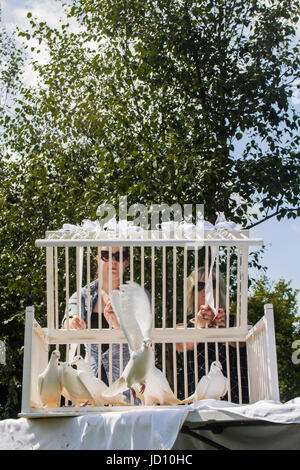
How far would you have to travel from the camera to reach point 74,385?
230cm

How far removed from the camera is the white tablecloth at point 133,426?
2055 millimetres

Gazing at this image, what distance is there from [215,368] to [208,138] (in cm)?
525

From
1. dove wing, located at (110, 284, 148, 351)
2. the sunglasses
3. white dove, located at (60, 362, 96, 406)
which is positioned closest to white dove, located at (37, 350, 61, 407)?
white dove, located at (60, 362, 96, 406)

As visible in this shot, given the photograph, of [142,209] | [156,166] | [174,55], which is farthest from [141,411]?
[174,55]

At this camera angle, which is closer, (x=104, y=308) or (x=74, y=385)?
(x=74, y=385)

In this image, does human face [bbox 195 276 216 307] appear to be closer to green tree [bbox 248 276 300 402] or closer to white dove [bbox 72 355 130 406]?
white dove [bbox 72 355 130 406]

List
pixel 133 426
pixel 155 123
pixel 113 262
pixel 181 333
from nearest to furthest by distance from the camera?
1. pixel 133 426
2. pixel 181 333
3. pixel 113 262
4. pixel 155 123

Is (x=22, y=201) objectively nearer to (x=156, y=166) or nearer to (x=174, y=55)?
(x=156, y=166)

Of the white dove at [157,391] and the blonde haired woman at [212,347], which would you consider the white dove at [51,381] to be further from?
the blonde haired woman at [212,347]

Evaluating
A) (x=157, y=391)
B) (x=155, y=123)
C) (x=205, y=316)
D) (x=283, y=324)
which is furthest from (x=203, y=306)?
(x=283, y=324)

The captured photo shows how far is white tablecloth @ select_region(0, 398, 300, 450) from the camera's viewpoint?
2055 millimetres

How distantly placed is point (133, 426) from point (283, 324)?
1209 cm

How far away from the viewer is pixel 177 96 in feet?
25.6

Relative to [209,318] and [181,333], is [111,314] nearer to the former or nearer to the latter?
[181,333]
